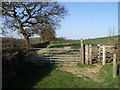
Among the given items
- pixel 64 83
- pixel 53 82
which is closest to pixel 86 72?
pixel 64 83

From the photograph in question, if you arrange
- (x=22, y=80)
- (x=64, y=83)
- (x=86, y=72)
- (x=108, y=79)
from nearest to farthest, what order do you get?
(x=64, y=83) → (x=22, y=80) → (x=108, y=79) → (x=86, y=72)

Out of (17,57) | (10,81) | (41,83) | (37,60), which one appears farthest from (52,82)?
(37,60)

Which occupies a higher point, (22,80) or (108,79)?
(22,80)

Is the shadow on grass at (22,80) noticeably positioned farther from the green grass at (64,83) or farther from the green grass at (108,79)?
the green grass at (108,79)

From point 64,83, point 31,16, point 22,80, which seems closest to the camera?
point 64,83

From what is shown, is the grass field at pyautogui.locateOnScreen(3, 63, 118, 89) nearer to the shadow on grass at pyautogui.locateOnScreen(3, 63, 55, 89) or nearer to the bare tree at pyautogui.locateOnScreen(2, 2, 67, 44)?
the shadow on grass at pyautogui.locateOnScreen(3, 63, 55, 89)

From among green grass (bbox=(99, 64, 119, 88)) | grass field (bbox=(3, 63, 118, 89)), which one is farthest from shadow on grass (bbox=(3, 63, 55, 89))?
green grass (bbox=(99, 64, 119, 88))

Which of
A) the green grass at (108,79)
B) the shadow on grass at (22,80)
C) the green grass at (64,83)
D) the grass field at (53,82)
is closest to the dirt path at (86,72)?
the green grass at (108,79)

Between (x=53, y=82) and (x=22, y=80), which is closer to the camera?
(x=53, y=82)

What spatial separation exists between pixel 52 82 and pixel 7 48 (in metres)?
2.40

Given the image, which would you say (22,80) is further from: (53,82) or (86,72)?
(86,72)

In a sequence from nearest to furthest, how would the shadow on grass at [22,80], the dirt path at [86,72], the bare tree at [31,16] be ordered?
the shadow on grass at [22,80] < the dirt path at [86,72] < the bare tree at [31,16]

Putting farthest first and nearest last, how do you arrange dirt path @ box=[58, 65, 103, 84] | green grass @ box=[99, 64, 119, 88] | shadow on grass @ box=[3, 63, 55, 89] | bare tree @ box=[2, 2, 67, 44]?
1. bare tree @ box=[2, 2, 67, 44]
2. dirt path @ box=[58, 65, 103, 84]
3. green grass @ box=[99, 64, 119, 88]
4. shadow on grass @ box=[3, 63, 55, 89]

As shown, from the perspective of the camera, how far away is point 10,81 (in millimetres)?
6066
